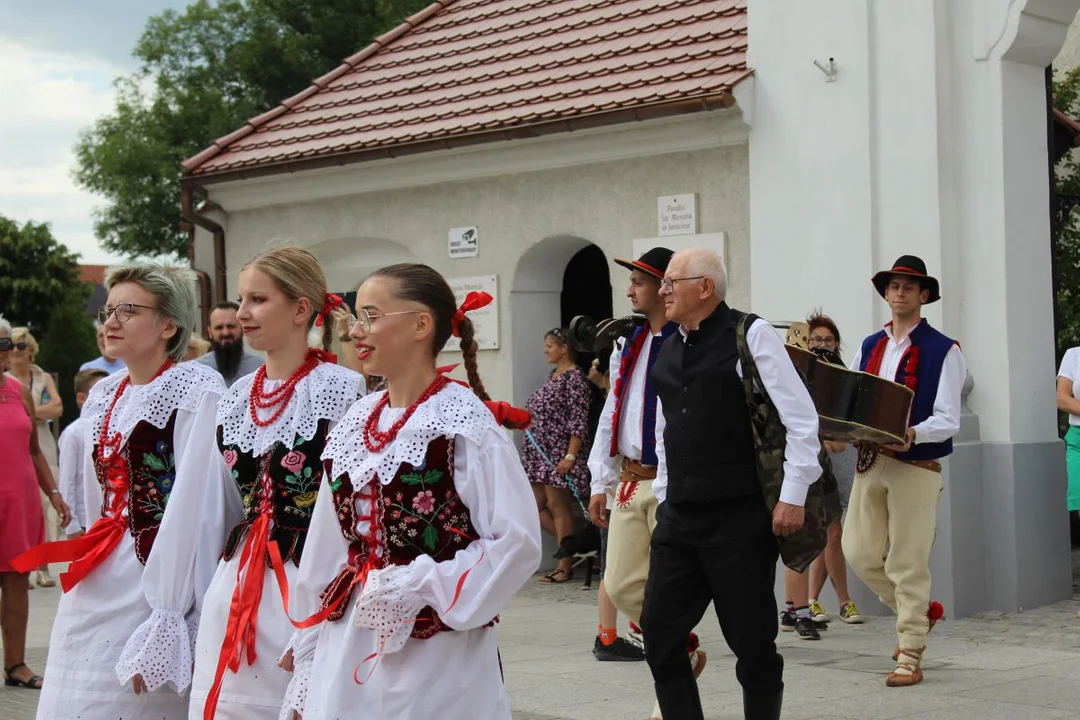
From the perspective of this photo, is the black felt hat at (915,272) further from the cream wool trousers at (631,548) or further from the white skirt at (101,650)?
the white skirt at (101,650)

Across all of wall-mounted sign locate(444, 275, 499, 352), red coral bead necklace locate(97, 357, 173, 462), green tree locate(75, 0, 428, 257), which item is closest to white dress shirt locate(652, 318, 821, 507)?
red coral bead necklace locate(97, 357, 173, 462)

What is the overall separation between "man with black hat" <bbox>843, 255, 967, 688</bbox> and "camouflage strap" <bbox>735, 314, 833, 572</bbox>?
6.08ft

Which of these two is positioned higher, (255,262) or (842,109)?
(842,109)

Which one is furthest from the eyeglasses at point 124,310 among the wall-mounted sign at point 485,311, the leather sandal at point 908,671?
the wall-mounted sign at point 485,311

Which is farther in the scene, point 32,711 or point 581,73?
point 581,73

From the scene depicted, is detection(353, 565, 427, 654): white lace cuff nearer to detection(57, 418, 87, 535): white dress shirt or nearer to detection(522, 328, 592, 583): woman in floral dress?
detection(57, 418, 87, 535): white dress shirt

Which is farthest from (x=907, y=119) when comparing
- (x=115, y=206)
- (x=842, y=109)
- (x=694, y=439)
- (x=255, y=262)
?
(x=115, y=206)

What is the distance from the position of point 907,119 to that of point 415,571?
7.14m

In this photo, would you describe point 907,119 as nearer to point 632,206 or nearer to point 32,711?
point 632,206

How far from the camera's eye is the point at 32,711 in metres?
7.56

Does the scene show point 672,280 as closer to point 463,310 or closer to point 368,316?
point 463,310

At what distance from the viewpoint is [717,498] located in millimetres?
5805

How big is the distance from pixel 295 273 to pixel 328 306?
0.15 m

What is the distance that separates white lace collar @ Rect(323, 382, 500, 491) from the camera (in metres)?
3.75
